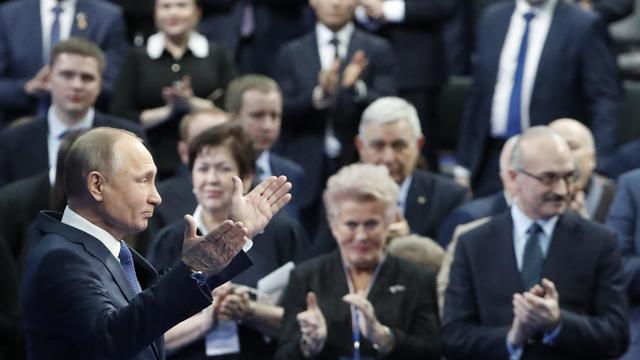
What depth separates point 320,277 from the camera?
554 cm

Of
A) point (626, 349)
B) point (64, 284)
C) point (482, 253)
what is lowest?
point (626, 349)

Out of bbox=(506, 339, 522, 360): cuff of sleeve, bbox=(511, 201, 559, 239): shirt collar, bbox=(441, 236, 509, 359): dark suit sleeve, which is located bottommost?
bbox=(506, 339, 522, 360): cuff of sleeve

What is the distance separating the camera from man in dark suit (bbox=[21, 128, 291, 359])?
345 centimetres

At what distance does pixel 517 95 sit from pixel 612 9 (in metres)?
1.20

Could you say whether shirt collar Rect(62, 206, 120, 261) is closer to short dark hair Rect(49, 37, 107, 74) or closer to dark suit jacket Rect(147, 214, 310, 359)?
dark suit jacket Rect(147, 214, 310, 359)

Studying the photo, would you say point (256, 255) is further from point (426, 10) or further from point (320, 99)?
point (426, 10)

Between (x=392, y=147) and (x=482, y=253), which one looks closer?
(x=482, y=253)

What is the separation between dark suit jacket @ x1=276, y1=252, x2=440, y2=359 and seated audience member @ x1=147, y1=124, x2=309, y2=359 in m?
0.15

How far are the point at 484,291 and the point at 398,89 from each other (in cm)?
330

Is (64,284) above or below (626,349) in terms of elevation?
above

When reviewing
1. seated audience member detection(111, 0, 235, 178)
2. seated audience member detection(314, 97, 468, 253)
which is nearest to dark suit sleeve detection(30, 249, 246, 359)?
seated audience member detection(314, 97, 468, 253)

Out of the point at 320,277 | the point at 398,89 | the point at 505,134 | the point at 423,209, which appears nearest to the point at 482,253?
the point at 320,277

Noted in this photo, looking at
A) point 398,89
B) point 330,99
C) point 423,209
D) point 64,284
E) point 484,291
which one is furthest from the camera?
point 398,89

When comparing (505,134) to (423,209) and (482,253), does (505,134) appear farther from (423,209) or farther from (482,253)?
(482,253)
